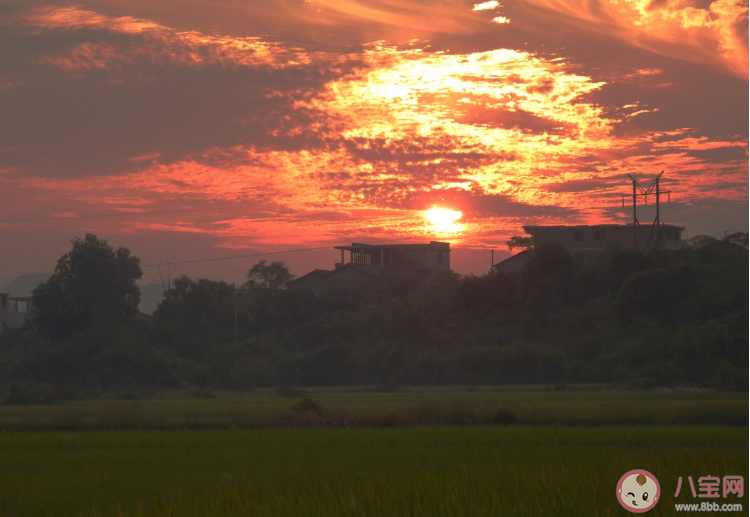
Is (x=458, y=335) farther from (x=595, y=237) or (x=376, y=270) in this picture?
(x=595, y=237)

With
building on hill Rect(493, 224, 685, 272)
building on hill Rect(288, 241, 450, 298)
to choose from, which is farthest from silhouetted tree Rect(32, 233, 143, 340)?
building on hill Rect(493, 224, 685, 272)

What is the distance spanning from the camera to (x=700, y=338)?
39.0 m

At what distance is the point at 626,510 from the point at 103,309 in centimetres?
4842

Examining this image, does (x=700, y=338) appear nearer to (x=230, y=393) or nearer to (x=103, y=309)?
(x=230, y=393)

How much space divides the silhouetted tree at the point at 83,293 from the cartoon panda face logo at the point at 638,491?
47.4 m

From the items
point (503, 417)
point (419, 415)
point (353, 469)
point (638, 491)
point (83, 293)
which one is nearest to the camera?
point (638, 491)

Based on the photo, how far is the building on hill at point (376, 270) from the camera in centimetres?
5853

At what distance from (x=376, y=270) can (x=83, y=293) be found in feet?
75.4

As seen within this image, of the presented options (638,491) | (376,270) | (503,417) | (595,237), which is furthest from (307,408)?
(595,237)

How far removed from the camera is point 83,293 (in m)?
51.6

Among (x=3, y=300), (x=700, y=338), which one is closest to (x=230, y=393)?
(x=700, y=338)

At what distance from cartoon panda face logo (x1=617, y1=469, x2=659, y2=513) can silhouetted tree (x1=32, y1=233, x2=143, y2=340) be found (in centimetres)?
4741

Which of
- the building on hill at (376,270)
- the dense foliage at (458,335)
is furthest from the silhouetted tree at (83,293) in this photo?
the building on hill at (376,270)

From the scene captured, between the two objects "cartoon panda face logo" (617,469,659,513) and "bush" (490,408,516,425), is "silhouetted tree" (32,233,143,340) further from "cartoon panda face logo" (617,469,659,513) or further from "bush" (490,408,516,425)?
"cartoon panda face logo" (617,469,659,513)
